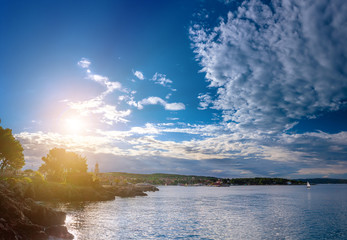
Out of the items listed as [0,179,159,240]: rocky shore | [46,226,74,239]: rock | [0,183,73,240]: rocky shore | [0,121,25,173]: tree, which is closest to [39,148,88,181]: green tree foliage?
[0,121,25,173]: tree

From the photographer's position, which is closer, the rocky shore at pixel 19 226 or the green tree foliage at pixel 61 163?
the rocky shore at pixel 19 226

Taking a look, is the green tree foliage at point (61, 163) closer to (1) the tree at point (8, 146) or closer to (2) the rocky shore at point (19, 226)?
(1) the tree at point (8, 146)

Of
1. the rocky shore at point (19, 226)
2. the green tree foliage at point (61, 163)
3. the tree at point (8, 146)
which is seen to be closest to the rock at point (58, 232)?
the rocky shore at point (19, 226)

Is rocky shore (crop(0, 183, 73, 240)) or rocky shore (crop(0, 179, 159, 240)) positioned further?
rocky shore (crop(0, 179, 159, 240))

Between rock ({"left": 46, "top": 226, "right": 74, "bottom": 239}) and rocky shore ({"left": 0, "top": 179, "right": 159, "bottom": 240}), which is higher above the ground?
rocky shore ({"left": 0, "top": 179, "right": 159, "bottom": 240})

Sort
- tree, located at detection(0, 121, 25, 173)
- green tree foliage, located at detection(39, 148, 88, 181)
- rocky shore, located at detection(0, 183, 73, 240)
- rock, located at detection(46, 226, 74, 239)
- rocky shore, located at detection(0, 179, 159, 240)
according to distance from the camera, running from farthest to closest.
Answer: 1. green tree foliage, located at detection(39, 148, 88, 181)
2. tree, located at detection(0, 121, 25, 173)
3. rock, located at detection(46, 226, 74, 239)
4. rocky shore, located at detection(0, 179, 159, 240)
5. rocky shore, located at detection(0, 183, 73, 240)

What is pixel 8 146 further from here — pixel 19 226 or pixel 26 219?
pixel 19 226

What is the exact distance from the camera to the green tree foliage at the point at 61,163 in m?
121

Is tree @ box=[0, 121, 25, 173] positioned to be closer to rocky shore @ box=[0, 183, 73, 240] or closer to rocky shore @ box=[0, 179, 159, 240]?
rocky shore @ box=[0, 179, 159, 240]

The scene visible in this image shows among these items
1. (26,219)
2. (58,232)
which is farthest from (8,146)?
(58,232)

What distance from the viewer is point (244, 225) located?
1929 inches

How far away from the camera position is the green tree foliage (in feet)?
396

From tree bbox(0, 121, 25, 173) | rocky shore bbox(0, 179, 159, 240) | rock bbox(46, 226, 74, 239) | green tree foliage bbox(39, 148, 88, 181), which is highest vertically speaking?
tree bbox(0, 121, 25, 173)

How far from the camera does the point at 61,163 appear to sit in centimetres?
12369
